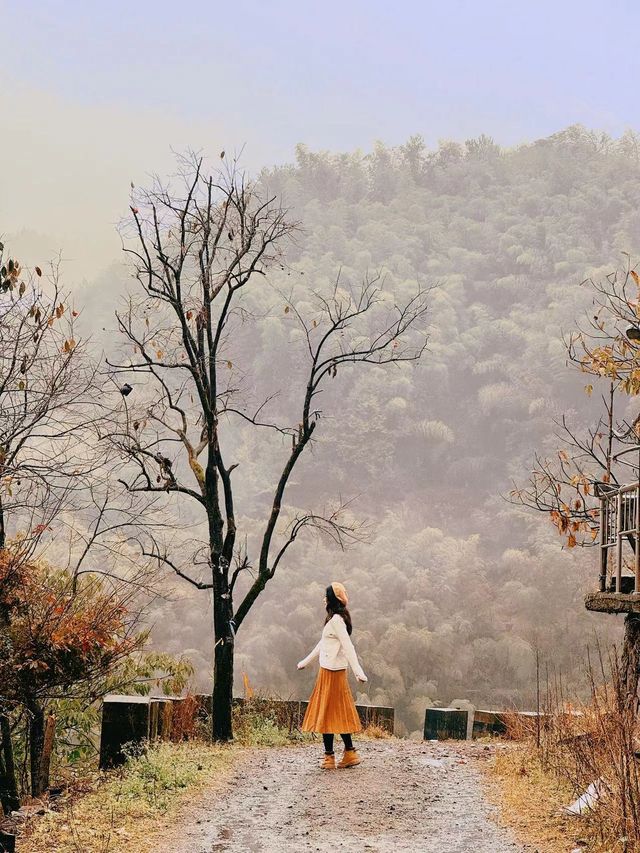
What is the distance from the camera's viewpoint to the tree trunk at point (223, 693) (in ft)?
48.3

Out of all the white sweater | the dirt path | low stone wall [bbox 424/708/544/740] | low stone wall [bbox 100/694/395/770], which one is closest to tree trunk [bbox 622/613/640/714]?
the dirt path

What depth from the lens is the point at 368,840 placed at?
849cm

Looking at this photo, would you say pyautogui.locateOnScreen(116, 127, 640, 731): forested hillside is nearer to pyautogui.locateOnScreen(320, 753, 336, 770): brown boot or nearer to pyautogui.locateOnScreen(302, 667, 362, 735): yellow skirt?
pyautogui.locateOnScreen(320, 753, 336, 770): brown boot

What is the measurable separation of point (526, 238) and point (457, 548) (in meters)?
29.0

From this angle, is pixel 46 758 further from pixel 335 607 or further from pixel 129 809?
pixel 335 607

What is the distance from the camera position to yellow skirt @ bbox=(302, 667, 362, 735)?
11203 mm

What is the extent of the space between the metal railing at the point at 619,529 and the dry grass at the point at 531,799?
85.2 inches

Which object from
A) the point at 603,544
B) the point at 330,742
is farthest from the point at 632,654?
the point at 330,742

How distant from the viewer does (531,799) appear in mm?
10141

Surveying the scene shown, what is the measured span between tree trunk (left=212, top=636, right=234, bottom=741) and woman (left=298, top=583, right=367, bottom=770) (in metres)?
3.56

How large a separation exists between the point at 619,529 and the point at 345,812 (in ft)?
12.6

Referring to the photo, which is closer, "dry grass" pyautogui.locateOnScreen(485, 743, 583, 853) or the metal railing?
"dry grass" pyautogui.locateOnScreen(485, 743, 583, 853)

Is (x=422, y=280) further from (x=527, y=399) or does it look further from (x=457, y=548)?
(x=457, y=548)

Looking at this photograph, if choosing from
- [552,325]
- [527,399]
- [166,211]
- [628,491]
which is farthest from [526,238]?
[628,491]
